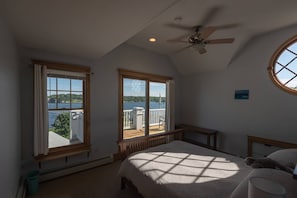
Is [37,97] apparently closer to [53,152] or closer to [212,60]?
[53,152]

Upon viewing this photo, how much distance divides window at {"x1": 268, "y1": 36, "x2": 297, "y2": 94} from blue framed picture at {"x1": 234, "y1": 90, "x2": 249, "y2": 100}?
1.92ft

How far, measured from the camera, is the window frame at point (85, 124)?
270 cm

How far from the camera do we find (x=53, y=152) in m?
2.78

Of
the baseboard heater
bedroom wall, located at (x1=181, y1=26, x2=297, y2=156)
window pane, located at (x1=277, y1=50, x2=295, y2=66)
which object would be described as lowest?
the baseboard heater

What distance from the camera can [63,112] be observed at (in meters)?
3.00

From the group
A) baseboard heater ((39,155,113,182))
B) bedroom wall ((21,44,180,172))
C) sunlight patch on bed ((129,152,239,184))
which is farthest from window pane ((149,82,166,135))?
sunlight patch on bed ((129,152,239,184))

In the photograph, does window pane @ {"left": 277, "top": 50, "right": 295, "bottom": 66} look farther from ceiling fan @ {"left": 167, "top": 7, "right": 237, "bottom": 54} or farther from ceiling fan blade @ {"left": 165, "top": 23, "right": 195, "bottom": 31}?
ceiling fan blade @ {"left": 165, "top": 23, "right": 195, "bottom": 31}

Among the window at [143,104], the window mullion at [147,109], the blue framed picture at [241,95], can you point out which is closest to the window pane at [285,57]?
the blue framed picture at [241,95]

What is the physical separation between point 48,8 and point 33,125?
6.75ft

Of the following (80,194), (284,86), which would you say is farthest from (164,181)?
(284,86)

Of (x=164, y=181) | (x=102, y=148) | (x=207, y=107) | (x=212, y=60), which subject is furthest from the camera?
(x=207, y=107)

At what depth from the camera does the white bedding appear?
4.95 feet

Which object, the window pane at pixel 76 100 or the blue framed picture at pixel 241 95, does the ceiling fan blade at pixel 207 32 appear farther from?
the window pane at pixel 76 100

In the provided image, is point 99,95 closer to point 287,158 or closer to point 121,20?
point 121,20
